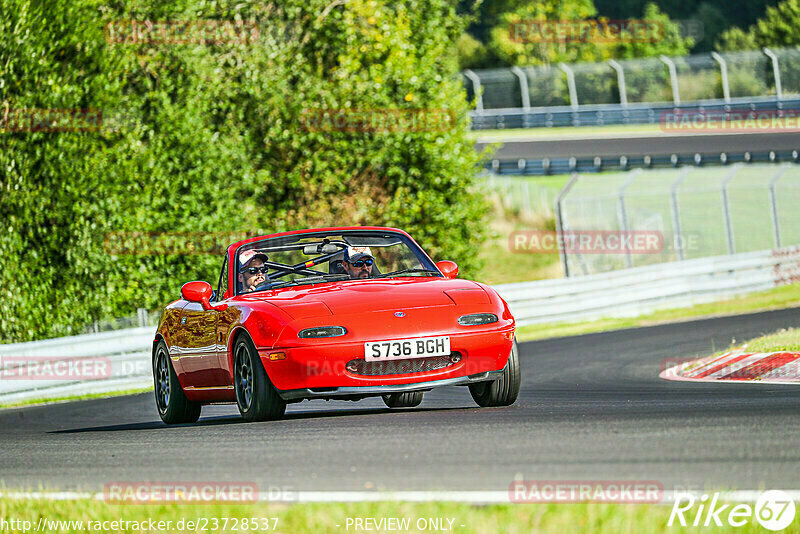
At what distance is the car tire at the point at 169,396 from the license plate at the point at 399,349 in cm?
252

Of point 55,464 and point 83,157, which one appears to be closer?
point 55,464

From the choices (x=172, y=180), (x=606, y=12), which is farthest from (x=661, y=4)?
(x=172, y=180)

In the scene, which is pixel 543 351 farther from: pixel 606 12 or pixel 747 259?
pixel 606 12

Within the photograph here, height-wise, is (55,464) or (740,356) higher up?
(55,464)

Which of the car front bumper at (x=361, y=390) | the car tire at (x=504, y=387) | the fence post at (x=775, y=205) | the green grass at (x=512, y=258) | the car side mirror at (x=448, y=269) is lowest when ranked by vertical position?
the green grass at (x=512, y=258)

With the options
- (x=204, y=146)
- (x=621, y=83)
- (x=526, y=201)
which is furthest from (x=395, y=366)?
(x=621, y=83)

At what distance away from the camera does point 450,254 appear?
28.1 metres

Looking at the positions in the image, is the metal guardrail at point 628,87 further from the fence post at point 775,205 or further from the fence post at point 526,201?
the fence post at point 775,205

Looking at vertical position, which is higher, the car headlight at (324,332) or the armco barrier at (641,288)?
the car headlight at (324,332)

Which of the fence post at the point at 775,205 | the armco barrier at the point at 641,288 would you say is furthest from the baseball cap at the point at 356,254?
the fence post at the point at 775,205

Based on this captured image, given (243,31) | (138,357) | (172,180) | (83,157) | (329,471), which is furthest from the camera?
(243,31)

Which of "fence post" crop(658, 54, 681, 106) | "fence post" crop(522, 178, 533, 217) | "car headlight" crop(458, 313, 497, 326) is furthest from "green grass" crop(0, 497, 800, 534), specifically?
"fence post" crop(658, 54, 681, 106)

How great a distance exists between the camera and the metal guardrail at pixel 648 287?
21.9m

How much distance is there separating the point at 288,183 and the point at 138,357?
1149cm
